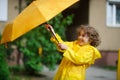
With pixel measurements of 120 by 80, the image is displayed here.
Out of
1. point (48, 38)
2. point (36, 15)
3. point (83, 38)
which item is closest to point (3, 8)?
point (48, 38)

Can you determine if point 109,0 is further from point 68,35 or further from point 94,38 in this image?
point 94,38

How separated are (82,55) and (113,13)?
15.0 m

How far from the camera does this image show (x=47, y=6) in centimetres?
496

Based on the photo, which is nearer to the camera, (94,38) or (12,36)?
(12,36)

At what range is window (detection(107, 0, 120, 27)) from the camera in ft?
65.5

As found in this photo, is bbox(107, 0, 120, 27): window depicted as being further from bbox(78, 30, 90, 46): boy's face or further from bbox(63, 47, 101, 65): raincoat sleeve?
bbox(63, 47, 101, 65): raincoat sleeve

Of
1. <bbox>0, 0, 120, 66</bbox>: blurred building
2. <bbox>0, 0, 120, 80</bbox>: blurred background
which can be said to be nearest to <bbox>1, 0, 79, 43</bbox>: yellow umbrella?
<bbox>0, 0, 120, 80</bbox>: blurred background

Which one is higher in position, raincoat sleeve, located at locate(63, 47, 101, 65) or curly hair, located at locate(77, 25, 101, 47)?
curly hair, located at locate(77, 25, 101, 47)

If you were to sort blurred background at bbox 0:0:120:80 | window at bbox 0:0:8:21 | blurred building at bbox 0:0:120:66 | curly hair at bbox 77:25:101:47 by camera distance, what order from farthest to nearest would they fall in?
1. blurred building at bbox 0:0:120:66
2. window at bbox 0:0:8:21
3. blurred background at bbox 0:0:120:80
4. curly hair at bbox 77:25:101:47

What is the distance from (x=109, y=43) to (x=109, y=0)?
193cm

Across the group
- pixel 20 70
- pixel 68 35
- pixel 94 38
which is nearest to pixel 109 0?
pixel 68 35

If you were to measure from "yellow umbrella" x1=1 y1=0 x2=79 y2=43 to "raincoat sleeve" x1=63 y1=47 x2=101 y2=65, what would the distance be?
0.49 m

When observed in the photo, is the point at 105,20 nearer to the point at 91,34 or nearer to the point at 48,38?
the point at 48,38

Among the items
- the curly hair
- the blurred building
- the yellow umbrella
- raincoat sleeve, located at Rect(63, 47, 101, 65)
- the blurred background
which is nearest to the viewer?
the yellow umbrella
